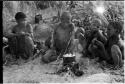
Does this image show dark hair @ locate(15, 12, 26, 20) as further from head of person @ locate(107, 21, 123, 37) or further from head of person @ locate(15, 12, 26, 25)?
head of person @ locate(107, 21, 123, 37)

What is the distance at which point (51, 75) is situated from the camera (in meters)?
3.94

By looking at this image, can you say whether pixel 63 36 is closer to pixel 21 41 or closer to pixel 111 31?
pixel 21 41

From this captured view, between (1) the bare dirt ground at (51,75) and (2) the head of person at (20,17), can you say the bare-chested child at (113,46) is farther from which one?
(2) the head of person at (20,17)

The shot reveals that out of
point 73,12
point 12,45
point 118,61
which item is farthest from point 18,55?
point 73,12

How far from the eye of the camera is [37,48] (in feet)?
17.5

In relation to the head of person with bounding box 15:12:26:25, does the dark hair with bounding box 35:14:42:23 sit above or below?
below

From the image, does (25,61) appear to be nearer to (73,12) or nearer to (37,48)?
(37,48)

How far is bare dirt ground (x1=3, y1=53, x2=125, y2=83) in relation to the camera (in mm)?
3697

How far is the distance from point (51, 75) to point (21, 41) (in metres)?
1.32

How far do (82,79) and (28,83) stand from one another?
0.91 m

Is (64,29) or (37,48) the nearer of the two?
(64,29)

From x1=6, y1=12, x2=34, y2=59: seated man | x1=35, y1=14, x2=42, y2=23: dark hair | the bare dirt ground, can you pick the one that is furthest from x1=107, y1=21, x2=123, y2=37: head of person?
x1=35, y1=14, x2=42, y2=23: dark hair

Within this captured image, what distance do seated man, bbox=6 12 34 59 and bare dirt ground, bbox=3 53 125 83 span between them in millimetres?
336

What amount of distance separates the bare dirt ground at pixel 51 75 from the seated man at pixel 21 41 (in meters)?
0.34
